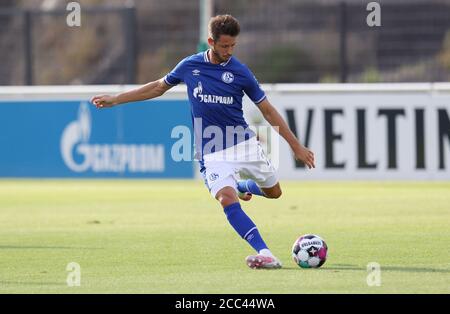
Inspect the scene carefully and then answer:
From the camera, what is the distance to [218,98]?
997 cm

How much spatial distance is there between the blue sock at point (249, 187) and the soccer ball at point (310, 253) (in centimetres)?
187

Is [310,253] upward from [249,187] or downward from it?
downward

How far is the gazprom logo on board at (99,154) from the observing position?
21469mm

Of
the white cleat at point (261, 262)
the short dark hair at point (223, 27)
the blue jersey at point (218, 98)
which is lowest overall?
the white cleat at point (261, 262)

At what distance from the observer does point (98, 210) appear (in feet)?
51.4

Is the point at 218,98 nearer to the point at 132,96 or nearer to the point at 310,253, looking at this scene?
the point at 132,96

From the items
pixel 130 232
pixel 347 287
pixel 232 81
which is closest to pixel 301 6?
pixel 130 232

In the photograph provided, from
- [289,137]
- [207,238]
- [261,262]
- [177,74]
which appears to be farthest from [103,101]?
Answer: [207,238]

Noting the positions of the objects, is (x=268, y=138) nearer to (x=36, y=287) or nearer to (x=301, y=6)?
(x=301, y=6)

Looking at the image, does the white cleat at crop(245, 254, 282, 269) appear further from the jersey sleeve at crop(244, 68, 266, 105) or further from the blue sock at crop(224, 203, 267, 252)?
the jersey sleeve at crop(244, 68, 266, 105)

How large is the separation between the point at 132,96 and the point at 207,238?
7.21ft

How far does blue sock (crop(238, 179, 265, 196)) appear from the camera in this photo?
11343mm

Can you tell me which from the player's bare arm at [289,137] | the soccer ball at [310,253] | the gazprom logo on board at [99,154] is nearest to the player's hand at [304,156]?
the player's bare arm at [289,137]

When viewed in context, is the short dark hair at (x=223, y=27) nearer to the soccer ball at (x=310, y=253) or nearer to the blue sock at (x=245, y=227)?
the blue sock at (x=245, y=227)
